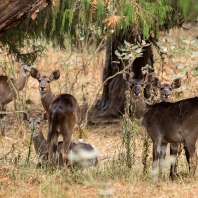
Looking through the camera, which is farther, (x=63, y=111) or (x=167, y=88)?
(x=167, y=88)

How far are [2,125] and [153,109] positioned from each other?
15.6ft

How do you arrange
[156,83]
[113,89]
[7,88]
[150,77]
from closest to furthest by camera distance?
[150,77] < [156,83] < [113,89] < [7,88]

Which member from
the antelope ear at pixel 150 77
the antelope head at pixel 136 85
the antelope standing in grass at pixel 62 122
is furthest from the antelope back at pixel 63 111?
the antelope ear at pixel 150 77

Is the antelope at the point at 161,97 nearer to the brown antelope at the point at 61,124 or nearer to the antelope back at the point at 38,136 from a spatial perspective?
the brown antelope at the point at 61,124

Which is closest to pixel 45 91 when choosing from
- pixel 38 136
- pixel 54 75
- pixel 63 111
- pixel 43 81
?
pixel 43 81

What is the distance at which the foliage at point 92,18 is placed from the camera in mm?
7023

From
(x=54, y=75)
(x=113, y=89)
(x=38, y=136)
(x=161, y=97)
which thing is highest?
(x=54, y=75)

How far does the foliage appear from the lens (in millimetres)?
7023

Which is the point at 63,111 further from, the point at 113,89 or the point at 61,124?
the point at 113,89

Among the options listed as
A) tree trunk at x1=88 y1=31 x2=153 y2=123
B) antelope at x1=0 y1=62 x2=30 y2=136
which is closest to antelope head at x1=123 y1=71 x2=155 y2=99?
tree trunk at x1=88 y1=31 x2=153 y2=123

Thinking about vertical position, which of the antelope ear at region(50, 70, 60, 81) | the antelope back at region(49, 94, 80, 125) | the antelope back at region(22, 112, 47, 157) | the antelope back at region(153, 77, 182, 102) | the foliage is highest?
the foliage

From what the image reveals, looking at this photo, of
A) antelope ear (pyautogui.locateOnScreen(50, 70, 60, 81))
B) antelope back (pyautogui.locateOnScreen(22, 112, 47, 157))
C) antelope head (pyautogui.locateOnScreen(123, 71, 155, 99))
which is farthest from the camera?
antelope ear (pyautogui.locateOnScreen(50, 70, 60, 81))

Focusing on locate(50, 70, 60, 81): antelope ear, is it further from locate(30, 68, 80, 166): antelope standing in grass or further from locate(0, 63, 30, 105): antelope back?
locate(0, 63, 30, 105): antelope back

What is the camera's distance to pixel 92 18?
27.3ft
